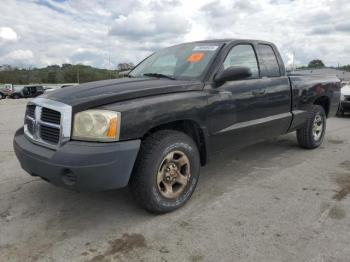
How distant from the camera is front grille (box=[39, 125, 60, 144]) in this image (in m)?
3.03

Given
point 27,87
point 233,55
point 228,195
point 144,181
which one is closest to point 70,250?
point 144,181

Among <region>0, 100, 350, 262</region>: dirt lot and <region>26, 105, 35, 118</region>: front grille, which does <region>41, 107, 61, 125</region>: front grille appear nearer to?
<region>26, 105, 35, 118</region>: front grille

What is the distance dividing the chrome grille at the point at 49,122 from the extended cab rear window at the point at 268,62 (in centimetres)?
274

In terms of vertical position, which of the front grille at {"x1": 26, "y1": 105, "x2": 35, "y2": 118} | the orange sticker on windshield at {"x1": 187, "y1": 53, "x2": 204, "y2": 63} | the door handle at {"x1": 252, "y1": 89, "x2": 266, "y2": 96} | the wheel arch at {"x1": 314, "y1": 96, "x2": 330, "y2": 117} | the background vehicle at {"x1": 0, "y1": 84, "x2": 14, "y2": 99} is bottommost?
the background vehicle at {"x1": 0, "y1": 84, "x2": 14, "y2": 99}

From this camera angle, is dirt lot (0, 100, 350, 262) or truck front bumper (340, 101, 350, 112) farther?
truck front bumper (340, 101, 350, 112)

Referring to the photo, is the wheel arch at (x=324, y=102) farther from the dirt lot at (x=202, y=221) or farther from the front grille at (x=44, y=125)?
the front grille at (x=44, y=125)

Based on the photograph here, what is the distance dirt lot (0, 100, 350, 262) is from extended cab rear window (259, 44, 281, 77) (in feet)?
4.43

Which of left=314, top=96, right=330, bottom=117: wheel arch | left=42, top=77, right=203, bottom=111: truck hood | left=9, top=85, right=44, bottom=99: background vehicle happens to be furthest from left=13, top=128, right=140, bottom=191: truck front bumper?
left=9, top=85, right=44, bottom=99: background vehicle

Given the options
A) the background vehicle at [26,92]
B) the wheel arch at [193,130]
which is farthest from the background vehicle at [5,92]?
the wheel arch at [193,130]

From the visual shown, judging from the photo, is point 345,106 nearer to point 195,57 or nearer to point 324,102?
point 324,102

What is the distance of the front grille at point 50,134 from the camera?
3033 mm

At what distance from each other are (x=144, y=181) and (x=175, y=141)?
1.66 feet

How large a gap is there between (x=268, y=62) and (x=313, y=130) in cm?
176

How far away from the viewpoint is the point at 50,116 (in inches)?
124
